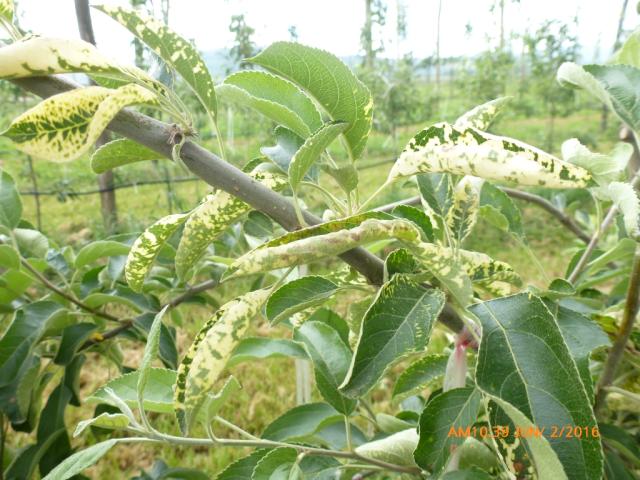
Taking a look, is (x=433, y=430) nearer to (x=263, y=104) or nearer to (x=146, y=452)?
(x=263, y=104)

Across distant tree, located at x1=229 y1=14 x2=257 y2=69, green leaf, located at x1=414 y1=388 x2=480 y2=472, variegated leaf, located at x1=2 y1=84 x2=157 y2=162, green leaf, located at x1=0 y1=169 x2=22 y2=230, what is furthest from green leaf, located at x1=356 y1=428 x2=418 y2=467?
distant tree, located at x1=229 y1=14 x2=257 y2=69

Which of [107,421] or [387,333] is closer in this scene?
[387,333]

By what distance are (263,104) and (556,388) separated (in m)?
0.32

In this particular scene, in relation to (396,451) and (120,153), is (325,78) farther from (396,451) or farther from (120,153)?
(396,451)

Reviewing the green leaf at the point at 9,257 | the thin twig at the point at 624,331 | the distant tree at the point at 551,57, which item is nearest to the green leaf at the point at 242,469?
the thin twig at the point at 624,331

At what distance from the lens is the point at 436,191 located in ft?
1.91

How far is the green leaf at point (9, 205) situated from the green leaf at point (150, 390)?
47cm

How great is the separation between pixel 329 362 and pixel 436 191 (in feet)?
0.89

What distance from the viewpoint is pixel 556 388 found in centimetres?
37

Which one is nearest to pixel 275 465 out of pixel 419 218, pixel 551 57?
pixel 419 218

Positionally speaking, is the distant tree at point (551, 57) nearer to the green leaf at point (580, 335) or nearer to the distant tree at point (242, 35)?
the distant tree at point (242, 35)

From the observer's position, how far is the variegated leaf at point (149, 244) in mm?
486

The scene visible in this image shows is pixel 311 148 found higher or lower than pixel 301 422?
higher

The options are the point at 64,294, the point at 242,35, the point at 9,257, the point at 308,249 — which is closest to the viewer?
the point at 308,249
